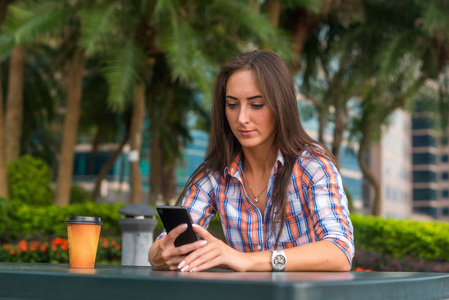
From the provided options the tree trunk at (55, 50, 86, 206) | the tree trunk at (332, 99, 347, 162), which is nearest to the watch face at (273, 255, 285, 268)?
the tree trunk at (55, 50, 86, 206)

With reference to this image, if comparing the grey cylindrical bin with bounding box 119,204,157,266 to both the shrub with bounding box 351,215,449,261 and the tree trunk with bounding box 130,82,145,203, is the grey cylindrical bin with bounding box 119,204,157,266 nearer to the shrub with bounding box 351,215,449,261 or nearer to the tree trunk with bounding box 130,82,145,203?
the shrub with bounding box 351,215,449,261

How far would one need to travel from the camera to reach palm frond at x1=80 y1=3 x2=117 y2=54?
30.2 ft

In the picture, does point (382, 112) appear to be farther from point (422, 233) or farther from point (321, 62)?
point (422, 233)

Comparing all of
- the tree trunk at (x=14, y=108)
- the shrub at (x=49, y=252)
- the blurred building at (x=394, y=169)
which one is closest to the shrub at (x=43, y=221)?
the shrub at (x=49, y=252)

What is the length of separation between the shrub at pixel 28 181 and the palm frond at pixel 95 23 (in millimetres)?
2716

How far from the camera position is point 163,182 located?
61.5 ft

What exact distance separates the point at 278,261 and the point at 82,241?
2.02 ft

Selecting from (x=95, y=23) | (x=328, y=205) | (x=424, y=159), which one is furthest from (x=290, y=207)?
(x=424, y=159)

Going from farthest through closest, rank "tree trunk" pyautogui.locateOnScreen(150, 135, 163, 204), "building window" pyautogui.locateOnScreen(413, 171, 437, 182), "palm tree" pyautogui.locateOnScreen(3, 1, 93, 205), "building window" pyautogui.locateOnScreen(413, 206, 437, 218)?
"building window" pyautogui.locateOnScreen(413, 171, 437, 182), "building window" pyautogui.locateOnScreen(413, 206, 437, 218), "tree trunk" pyautogui.locateOnScreen(150, 135, 163, 204), "palm tree" pyautogui.locateOnScreen(3, 1, 93, 205)

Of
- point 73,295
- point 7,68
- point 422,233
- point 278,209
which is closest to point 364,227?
point 422,233

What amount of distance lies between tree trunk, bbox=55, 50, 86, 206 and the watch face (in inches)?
398

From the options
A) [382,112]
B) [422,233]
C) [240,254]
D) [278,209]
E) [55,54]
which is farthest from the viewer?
[382,112]

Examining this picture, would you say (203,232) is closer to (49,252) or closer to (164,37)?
(49,252)

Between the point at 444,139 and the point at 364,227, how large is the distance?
369 inches
